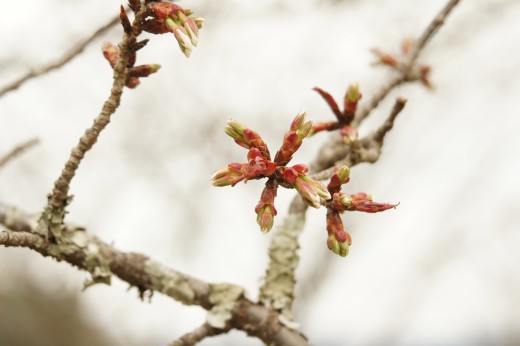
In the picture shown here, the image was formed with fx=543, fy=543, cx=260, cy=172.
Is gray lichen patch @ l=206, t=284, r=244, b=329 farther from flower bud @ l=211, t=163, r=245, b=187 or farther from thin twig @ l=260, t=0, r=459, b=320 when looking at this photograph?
flower bud @ l=211, t=163, r=245, b=187

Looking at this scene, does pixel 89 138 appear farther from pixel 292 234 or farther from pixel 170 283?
pixel 292 234

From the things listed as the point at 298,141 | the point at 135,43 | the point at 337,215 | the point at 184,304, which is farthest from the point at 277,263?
the point at 135,43

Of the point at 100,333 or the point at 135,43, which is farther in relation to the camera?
the point at 100,333

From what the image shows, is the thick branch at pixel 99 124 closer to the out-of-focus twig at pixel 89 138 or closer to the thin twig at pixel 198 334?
the out-of-focus twig at pixel 89 138

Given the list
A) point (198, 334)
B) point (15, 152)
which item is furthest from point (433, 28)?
point (15, 152)

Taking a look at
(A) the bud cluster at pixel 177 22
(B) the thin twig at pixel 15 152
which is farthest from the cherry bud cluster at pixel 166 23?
(B) the thin twig at pixel 15 152

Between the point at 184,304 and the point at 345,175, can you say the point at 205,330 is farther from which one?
the point at 345,175

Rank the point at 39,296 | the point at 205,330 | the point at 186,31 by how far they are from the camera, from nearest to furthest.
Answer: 1. the point at 186,31
2. the point at 205,330
3. the point at 39,296
